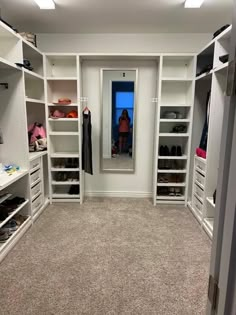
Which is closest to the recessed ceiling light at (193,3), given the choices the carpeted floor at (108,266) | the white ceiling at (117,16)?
the white ceiling at (117,16)

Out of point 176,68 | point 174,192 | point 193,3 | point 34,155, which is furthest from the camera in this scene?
point 174,192

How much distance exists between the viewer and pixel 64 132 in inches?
130

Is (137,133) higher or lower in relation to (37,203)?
higher

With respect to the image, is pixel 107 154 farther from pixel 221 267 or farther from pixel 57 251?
pixel 221 267

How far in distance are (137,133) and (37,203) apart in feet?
5.94

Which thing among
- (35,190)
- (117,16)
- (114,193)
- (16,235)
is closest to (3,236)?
(16,235)

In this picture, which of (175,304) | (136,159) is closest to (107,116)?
(136,159)

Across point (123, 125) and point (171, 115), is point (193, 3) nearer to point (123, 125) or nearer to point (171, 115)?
point (171, 115)

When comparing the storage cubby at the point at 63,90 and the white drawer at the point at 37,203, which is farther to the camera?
the storage cubby at the point at 63,90

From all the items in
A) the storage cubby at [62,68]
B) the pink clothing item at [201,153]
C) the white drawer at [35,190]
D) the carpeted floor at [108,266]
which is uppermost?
the storage cubby at [62,68]

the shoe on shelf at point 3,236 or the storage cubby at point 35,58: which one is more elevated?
the storage cubby at point 35,58

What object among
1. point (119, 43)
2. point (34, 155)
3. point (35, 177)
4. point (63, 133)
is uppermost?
point (119, 43)

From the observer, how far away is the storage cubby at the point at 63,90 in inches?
135

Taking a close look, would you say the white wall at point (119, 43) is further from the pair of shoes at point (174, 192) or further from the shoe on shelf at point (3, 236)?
the shoe on shelf at point (3, 236)
